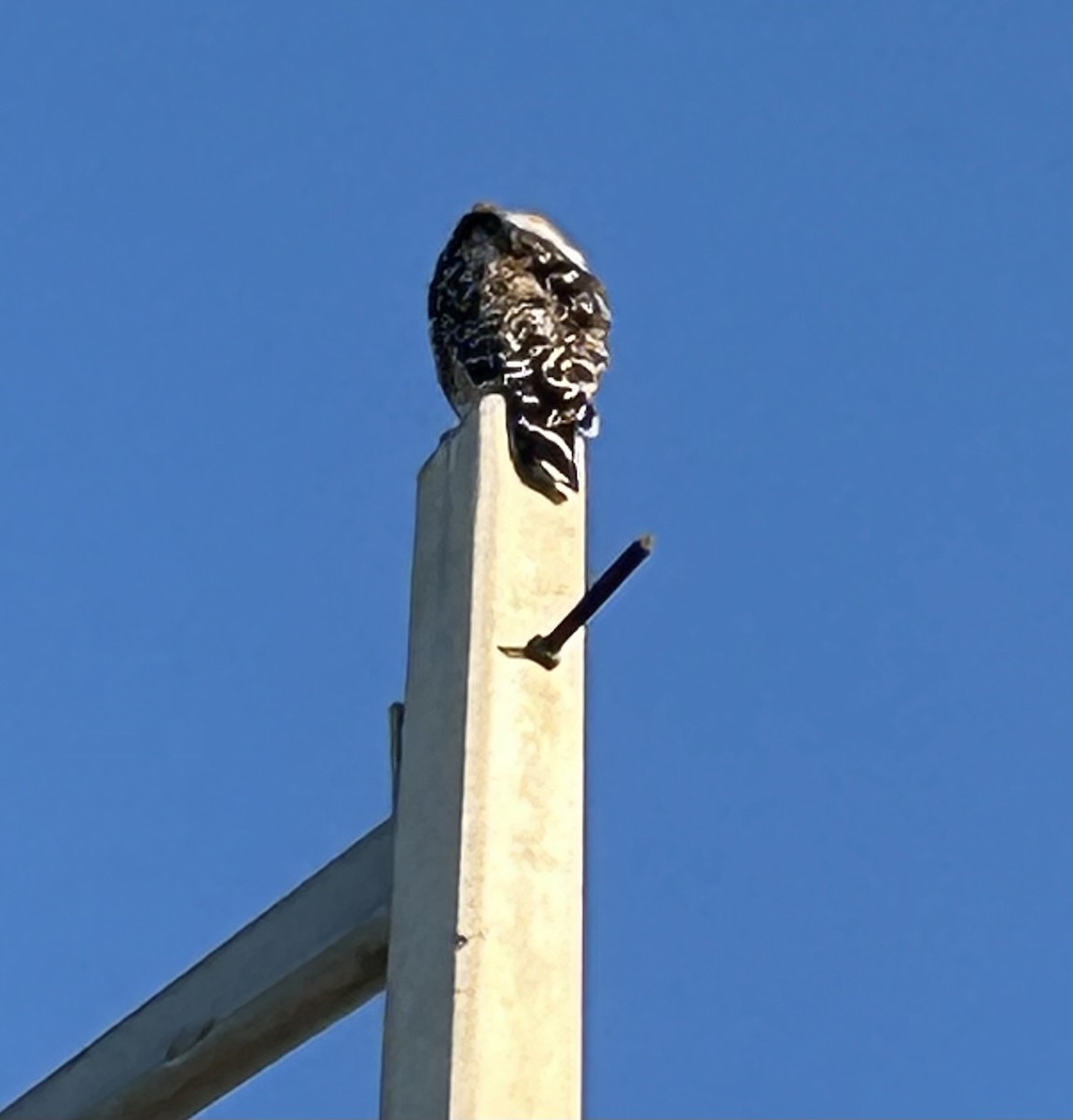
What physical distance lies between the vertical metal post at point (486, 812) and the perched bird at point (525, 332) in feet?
0.22

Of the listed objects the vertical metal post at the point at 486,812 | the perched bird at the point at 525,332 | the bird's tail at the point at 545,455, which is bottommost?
the vertical metal post at the point at 486,812

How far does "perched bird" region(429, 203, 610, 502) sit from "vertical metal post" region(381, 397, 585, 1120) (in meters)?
0.07

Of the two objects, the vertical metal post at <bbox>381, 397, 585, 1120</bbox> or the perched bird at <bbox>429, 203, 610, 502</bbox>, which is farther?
the perched bird at <bbox>429, 203, 610, 502</bbox>

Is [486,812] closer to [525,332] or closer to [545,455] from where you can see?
[545,455]

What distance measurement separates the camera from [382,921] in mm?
5078

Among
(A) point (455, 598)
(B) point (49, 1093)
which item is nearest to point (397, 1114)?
(A) point (455, 598)

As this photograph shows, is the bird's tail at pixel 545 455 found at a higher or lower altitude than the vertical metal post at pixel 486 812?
higher

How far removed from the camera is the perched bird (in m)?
5.46


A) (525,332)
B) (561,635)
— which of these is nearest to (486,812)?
(561,635)

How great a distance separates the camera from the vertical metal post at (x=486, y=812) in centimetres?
468

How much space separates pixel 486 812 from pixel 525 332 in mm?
1373

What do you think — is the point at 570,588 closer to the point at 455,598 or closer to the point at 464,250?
the point at 455,598

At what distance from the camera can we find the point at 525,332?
6.03 metres

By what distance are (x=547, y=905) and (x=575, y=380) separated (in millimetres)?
1208
